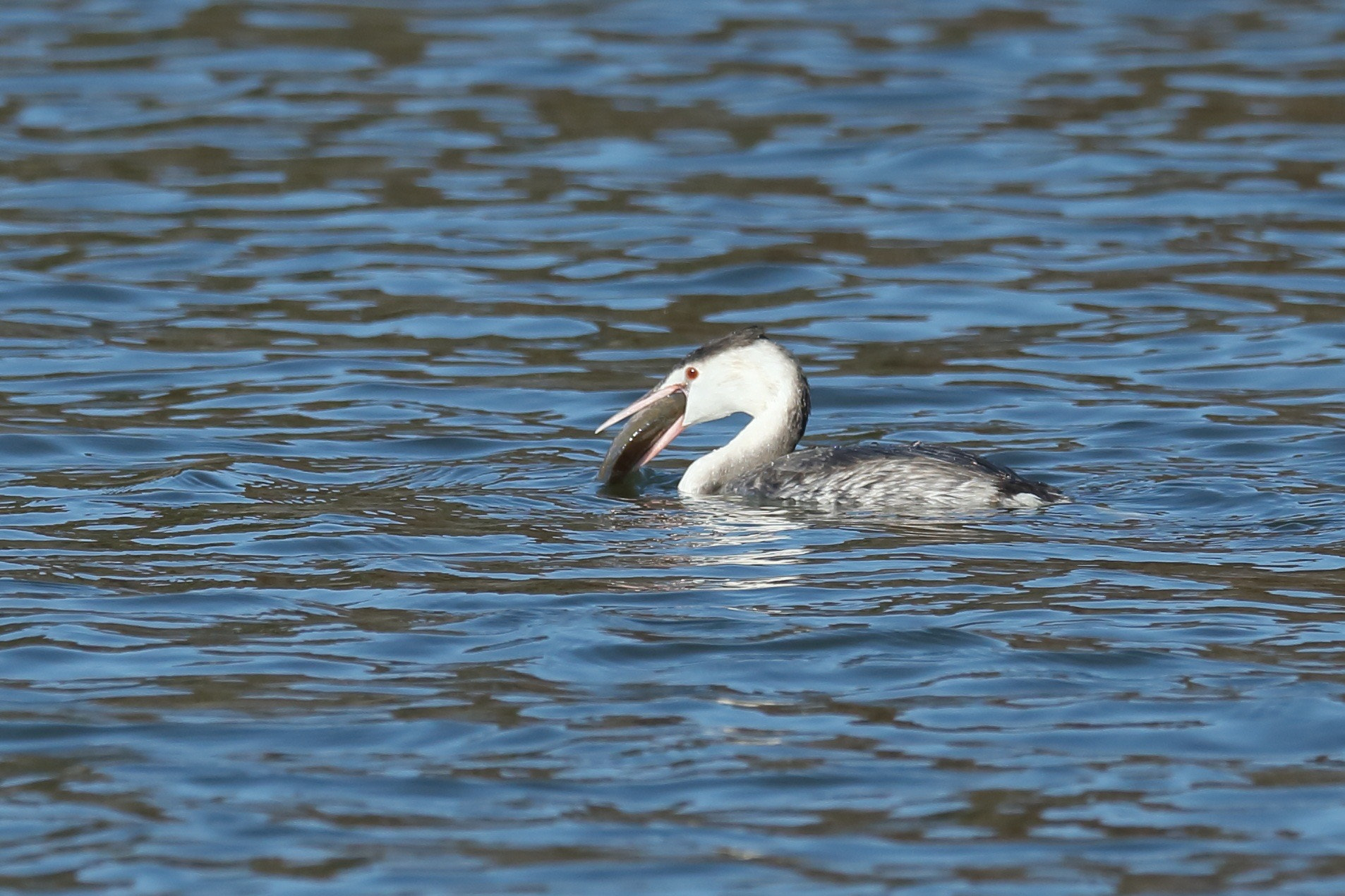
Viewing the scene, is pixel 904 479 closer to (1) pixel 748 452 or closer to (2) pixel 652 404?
(1) pixel 748 452

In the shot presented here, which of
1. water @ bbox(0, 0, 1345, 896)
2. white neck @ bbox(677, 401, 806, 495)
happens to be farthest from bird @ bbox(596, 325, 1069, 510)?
water @ bbox(0, 0, 1345, 896)

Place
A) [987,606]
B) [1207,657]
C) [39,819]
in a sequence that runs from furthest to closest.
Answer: [987,606], [1207,657], [39,819]

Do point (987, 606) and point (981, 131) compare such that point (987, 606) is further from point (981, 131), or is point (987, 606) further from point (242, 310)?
point (981, 131)

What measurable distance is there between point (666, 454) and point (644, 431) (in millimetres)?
1120

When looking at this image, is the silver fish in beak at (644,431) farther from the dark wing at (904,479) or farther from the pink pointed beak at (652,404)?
the dark wing at (904,479)

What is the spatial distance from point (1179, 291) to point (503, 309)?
14.1 ft

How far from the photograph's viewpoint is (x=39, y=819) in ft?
19.5

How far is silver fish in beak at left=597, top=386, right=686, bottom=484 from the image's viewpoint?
1034cm

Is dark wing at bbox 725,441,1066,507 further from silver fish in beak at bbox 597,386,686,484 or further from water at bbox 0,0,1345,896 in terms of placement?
silver fish in beak at bbox 597,386,686,484

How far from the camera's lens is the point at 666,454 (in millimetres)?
11602

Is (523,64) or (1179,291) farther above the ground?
(523,64)

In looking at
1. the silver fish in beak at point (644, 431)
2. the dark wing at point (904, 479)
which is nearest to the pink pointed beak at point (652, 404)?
the silver fish in beak at point (644, 431)

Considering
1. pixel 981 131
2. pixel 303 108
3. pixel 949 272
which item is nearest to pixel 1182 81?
pixel 981 131

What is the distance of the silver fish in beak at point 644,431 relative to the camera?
10.3 m
